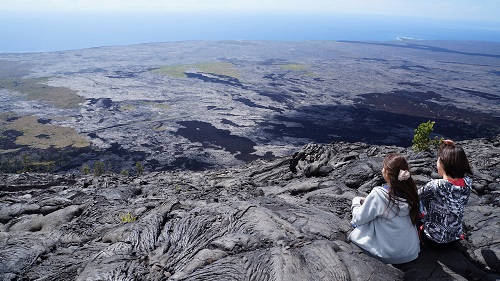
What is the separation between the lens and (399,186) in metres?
6.68

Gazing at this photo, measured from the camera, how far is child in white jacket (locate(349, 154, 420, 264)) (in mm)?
6656

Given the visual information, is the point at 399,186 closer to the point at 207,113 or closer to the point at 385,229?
the point at 385,229

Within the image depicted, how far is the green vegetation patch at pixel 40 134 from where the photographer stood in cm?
8050

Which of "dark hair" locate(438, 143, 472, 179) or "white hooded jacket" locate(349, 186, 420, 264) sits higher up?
"dark hair" locate(438, 143, 472, 179)

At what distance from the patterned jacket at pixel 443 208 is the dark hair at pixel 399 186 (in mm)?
996

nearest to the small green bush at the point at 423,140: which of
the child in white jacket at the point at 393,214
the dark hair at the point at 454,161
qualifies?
the dark hair at the point at 454,161

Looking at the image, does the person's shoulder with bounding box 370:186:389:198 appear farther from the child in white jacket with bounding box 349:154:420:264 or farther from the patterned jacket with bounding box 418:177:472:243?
the patterned jacket with bounding box 418:177:472:243

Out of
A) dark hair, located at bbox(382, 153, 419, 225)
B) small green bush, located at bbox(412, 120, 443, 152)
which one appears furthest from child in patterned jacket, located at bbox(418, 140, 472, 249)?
small green bush, located at bbox(412, 120, 443, 152)

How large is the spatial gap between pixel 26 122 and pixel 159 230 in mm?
109665

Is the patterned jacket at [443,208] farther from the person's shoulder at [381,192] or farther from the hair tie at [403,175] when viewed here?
the person's shoulder at [381,192]

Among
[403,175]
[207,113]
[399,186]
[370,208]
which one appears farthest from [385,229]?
[207,113]

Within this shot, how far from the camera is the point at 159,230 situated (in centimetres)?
996

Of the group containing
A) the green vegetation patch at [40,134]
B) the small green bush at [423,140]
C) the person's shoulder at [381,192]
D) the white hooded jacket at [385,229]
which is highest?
the person's shoulder at [381,192]

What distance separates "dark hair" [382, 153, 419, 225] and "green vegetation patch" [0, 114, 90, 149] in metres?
84.9
